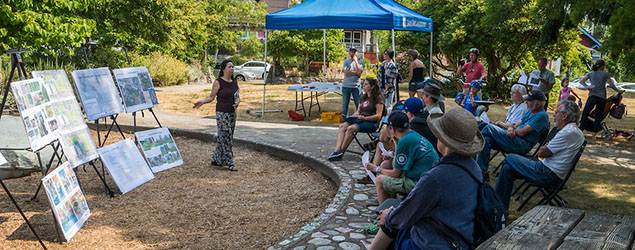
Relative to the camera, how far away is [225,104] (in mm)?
7250

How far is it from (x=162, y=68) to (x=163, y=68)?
55 mm

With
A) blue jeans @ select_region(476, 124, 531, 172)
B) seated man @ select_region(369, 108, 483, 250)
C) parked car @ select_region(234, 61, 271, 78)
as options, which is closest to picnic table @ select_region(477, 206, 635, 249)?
seated man @ select_region(369, 108, 483, 250)

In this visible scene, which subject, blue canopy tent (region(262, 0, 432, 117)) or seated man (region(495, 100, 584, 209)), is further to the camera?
blue canopy tent (region(262, 0, 432, 117))

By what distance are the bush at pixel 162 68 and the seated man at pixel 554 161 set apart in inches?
746

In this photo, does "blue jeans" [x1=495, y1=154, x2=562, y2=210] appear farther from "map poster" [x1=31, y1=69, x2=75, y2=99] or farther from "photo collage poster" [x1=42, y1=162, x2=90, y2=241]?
"map poster" [x1=31, y1=69, x2=75, y2=99]

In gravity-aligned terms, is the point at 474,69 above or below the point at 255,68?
above

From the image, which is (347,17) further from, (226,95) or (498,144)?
(498,144)

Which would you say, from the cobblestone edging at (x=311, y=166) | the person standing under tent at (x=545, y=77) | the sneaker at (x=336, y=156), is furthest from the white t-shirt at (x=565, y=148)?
the person standing under tent at (x=545, y=77)

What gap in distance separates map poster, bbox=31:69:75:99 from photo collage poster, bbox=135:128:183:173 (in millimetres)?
1360

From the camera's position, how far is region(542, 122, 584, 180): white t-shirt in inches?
190

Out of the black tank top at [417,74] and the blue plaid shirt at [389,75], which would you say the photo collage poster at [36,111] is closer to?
the blue plaid shirt at [389,75]

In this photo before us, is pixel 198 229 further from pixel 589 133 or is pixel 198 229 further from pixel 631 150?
pixel 589 133

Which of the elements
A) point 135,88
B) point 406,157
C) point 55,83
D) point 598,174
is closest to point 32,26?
point 135,88

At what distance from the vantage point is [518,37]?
1678cm
